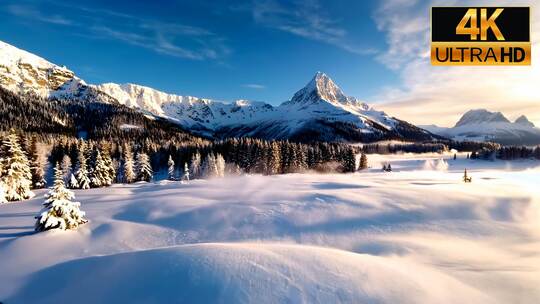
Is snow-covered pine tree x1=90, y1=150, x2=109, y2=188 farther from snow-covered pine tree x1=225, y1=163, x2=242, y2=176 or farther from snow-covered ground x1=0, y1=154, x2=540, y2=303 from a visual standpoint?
snow-covered ground x1=0, y1=154, x2=540, y2=303

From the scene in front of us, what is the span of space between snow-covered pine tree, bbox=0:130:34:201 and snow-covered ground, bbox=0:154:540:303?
1252 cm

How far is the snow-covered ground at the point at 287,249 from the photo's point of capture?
689cm

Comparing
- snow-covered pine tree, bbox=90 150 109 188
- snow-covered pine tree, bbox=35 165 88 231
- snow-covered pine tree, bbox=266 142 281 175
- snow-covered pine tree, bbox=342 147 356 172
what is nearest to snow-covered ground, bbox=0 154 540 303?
snow-covered pine tree, bbox=35 165 88 231

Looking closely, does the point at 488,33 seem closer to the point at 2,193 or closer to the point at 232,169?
the point at 2,193

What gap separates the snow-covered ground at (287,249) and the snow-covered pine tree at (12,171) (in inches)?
493

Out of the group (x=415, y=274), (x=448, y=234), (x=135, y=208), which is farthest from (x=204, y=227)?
(x=448, y=234)

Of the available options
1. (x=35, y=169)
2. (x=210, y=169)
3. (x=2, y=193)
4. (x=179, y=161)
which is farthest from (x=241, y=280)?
(x=179, y=161)

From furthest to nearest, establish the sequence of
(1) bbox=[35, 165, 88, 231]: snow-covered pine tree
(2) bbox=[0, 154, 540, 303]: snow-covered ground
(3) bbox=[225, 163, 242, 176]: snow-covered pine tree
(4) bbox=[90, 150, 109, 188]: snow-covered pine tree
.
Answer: (3) bbox=[225, 163, 242, 176]: snow-covered pine tree < (4) bbox=[90, 150, 109, 188]: snow-covered pine tree < (1) bbox=[35, 165, 88, 231]: snow-covered pine tree < (2) bbox=[0, 154, 540, 303]: snow-covered ground

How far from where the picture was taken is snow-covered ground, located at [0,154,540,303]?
689cm

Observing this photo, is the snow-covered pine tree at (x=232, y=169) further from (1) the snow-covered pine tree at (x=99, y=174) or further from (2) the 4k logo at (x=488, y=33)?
(2) the 4k logo at (x=488, y=33)

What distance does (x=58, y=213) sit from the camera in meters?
14.9

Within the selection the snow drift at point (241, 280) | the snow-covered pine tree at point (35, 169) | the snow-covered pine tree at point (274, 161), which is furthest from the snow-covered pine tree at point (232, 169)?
the snow drift at point (241, 280)

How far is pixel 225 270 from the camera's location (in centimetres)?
730

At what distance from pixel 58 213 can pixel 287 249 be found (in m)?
12.9
